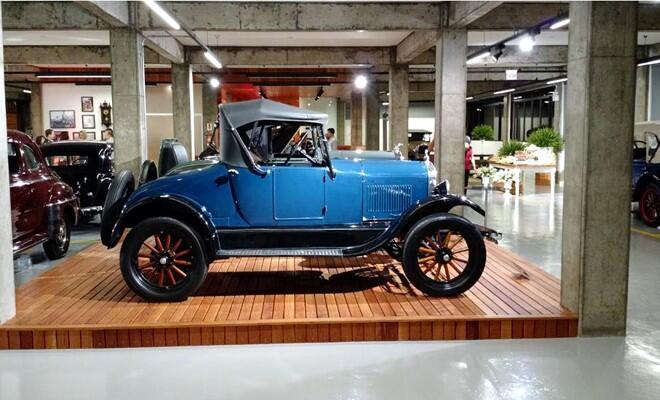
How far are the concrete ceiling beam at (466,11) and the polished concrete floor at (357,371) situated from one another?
17.1 feet

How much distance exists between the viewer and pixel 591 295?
4859 millimetres

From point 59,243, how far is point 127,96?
3157 mm

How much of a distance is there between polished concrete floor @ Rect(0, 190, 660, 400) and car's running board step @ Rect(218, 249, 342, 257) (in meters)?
0.98

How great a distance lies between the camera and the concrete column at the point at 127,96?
32.6ft

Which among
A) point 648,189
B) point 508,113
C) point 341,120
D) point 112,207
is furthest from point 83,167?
point 341,120

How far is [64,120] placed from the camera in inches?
882

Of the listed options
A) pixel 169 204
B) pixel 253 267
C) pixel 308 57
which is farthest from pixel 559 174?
pixel 169 204

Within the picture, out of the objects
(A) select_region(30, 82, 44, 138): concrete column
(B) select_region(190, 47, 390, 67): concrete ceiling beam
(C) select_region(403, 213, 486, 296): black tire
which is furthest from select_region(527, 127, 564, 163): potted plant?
(A) select_region(30, 82, 44, 138): concrete column

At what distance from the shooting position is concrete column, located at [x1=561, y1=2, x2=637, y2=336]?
4.71 meters

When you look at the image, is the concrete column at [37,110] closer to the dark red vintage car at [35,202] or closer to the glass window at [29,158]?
the dark red vintage car at [35,202]

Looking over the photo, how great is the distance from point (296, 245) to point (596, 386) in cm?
278

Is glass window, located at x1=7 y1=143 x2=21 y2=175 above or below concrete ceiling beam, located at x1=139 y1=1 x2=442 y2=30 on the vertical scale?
below

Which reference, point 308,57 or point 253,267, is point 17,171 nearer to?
point 253,267

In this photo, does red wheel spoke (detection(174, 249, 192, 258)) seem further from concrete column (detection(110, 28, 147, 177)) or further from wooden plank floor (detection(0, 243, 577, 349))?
concrete column (detection(110, 28, 147, 177))
